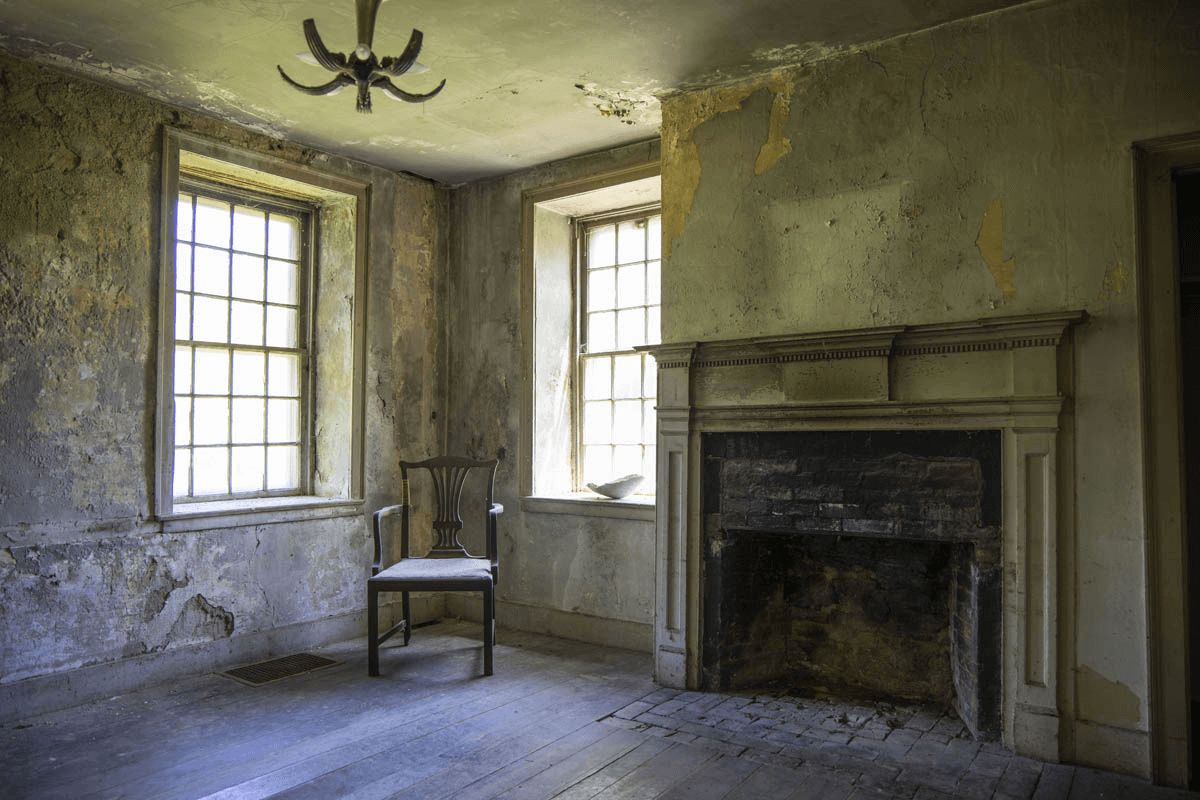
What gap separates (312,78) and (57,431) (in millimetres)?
1931

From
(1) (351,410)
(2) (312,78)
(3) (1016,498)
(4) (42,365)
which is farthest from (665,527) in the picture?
(4) (42,365)

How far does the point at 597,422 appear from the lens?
482 cm

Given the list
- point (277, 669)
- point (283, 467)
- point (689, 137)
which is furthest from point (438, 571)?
point (689, 137)

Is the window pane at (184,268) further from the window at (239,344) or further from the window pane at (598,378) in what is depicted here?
the window pane at (598,378)

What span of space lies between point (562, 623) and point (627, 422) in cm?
122

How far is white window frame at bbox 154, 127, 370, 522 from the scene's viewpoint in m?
4.12

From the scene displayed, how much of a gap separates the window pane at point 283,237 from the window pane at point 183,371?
31.4 inches

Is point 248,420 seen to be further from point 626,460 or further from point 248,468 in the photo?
point 626,460

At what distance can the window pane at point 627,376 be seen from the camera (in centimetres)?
459

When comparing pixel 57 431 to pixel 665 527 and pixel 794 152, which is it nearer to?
pixel 665 527

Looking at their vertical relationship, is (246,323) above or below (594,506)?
above

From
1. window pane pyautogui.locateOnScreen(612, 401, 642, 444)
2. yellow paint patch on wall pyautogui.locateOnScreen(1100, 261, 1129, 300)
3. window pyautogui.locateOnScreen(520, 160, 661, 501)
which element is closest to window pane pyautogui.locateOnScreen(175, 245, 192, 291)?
window pyautogui.locateOnScreen(520, 160, 661, 501)

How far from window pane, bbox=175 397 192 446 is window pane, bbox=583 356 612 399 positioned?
221 cm

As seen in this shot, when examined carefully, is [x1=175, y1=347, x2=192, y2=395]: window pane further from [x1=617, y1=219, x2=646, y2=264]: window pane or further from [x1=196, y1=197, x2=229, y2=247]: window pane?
[x1=617, y1=219, x2=646, y2=264]: window pane
